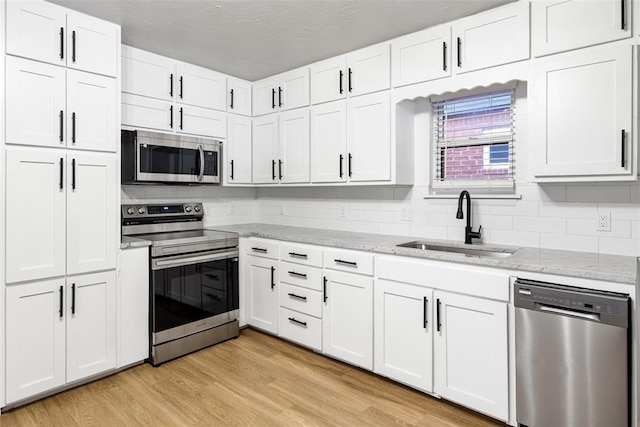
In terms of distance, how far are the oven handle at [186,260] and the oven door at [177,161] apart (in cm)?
67

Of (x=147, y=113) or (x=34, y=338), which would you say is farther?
(x=147, y=113)

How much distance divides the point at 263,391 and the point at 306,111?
2325mm

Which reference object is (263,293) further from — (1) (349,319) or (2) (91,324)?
(2) (91,324)

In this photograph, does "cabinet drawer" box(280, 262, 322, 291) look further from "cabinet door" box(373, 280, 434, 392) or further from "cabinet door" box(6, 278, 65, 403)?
"cabinet door" box(6, 278, 65, 403)

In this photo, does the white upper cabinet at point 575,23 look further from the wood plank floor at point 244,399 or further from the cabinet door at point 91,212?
the cabinet door at point 91,212

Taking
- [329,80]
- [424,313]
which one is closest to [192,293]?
[424,313]

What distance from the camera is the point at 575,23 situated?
7.02ft

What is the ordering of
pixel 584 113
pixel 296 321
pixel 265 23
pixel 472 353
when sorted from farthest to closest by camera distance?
pixel 296 321, pixel 265 23, pixel 472 353, pixel 584 113

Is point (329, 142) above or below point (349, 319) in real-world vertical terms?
above

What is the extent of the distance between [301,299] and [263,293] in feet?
1.56

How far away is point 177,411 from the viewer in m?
2.32

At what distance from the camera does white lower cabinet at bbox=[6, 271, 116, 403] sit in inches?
90.6

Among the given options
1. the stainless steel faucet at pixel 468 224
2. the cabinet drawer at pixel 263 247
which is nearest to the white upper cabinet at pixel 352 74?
the stainless steel faucet at pixel 468 224

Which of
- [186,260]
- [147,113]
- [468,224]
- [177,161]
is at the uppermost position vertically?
[147,113]
